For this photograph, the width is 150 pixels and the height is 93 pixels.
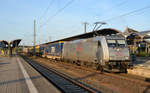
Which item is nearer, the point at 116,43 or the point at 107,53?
the point at 107,53

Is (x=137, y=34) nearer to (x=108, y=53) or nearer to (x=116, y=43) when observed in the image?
(x=116, y=43)

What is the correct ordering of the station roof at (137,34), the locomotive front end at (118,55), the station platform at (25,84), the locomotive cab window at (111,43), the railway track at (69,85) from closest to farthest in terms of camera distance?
the railway track at (69,85)
the station platform at (25,84)
the locomotive front end at (118,55)
the locomotive cab window at (111,43)
the station roof at (137,34)

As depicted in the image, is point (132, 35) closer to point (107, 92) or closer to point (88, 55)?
point (88, 55)

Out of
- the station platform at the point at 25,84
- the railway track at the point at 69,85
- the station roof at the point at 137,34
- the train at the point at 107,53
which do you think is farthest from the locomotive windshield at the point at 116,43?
the station roof at the point at 137,34

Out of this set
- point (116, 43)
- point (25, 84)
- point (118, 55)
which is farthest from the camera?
point (116, 43)

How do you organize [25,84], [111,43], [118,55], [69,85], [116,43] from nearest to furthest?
[69,85], [25,84], [118,55], [111,43], [116,43]

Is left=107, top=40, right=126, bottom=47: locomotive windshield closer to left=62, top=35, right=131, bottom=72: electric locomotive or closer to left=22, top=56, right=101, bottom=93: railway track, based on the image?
left=62, top=35, right=131, bottom=72: electric locomotive

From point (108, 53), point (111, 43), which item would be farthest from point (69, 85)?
point (111, 43)

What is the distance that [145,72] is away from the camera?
40.6 ft

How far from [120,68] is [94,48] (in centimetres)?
296

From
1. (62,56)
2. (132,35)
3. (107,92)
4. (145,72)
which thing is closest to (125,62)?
(145,72)

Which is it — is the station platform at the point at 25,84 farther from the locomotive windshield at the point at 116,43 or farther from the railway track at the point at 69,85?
the locomotive windshield at the point at 116,43

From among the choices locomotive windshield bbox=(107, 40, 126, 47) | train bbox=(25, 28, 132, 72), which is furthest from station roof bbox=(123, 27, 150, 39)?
locomotive windshield bbox=(107, 40, 126, 47)

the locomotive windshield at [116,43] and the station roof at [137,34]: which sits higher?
the station roof at [137,34]
